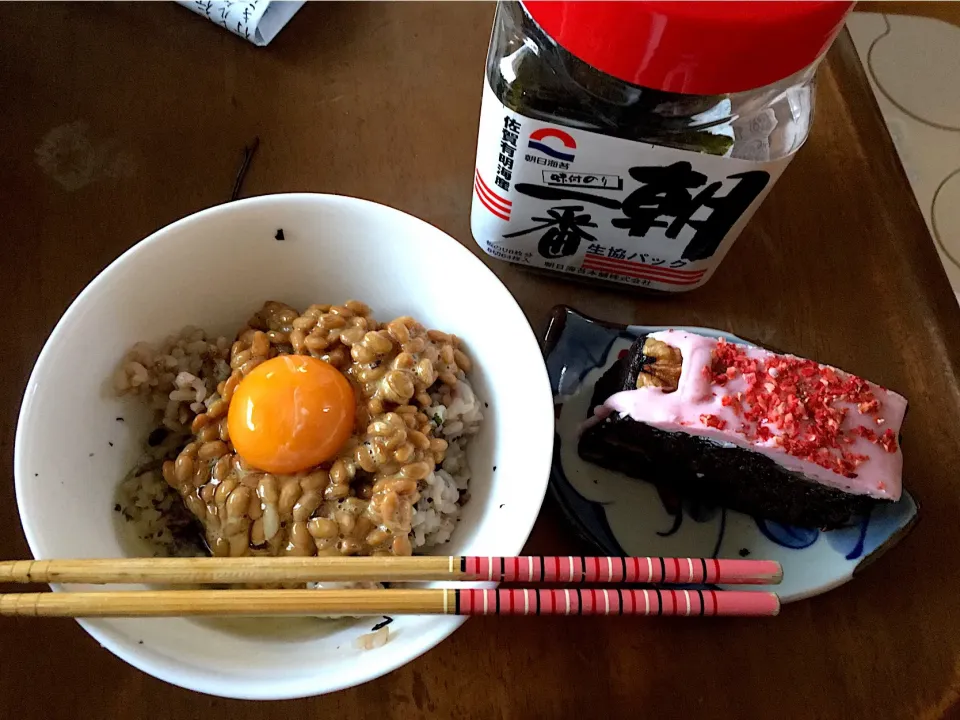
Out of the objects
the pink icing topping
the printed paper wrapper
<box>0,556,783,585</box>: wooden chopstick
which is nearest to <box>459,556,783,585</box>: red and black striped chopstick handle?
<box>0,556,783,585</box>: wooden chopstick

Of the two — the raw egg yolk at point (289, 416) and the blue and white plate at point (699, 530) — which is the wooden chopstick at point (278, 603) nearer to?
the raw egg yolk at point (289, 416)

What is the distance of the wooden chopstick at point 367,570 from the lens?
0.83 metres

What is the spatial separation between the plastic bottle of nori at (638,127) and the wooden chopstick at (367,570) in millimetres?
567

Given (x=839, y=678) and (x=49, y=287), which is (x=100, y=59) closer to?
(x=49, y=287)

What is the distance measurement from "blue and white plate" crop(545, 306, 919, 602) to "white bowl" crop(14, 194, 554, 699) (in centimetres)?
21

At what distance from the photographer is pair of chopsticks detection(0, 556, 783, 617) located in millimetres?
815

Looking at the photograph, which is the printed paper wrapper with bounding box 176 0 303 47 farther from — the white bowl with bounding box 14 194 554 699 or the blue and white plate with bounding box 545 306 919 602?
the blue and white plate with bounding box 545 306 919 602

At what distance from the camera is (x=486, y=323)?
1.08 meters

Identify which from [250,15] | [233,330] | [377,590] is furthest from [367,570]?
[250,15]

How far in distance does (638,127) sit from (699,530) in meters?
0.66

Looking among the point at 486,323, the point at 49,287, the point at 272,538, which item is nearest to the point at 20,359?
the point at 49,287

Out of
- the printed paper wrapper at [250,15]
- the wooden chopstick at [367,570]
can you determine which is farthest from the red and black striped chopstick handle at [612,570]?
the printed paper wrapper at [250,15]

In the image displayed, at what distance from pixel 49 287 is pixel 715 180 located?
1.15 meters

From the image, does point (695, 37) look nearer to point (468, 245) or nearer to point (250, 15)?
point (468, 245)
